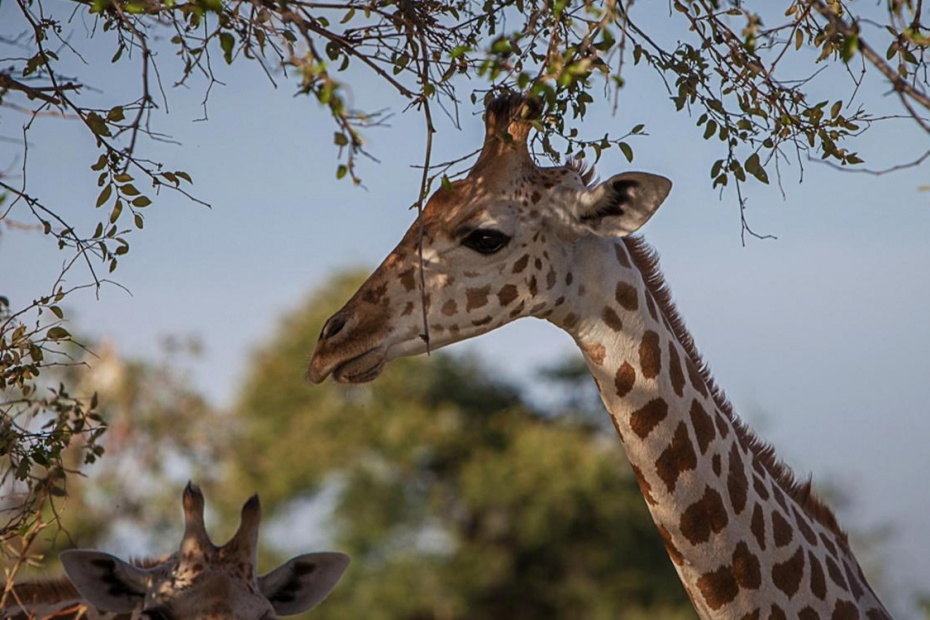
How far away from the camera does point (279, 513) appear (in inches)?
944

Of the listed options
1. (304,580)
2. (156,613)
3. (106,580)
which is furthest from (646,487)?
(106,580)

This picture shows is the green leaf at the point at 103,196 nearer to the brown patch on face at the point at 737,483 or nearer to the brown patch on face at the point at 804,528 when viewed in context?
the brown patch on face at the point at 737,483

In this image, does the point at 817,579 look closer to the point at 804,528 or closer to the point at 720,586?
the point at 804,528

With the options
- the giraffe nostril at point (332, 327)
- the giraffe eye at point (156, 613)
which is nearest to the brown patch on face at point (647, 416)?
the giraffe nostril at point (332, 327)

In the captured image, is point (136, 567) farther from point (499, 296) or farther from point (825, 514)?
point (825, 514)

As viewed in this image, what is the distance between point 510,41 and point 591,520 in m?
20.9

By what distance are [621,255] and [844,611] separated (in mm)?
1590

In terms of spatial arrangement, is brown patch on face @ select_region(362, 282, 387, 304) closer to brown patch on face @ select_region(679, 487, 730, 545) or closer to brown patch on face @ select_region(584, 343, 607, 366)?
brown patch on face @ select_region(584, 343, 607, 366)

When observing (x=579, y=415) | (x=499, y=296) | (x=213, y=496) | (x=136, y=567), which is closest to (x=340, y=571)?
(x=136, y=567)

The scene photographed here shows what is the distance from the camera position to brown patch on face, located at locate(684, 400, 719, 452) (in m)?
4.71

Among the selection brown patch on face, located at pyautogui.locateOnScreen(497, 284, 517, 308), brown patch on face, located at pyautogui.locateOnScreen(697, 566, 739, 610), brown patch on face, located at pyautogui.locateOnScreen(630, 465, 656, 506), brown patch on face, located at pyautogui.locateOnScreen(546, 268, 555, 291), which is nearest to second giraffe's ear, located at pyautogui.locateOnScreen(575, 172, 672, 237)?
brown patch on face, located at pyautogui.locateOnScreen(546, 268, 555, 291)

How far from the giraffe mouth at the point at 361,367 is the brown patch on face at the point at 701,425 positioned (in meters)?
1.17

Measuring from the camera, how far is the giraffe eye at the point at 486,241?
187 inches

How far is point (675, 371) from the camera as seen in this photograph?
15.7ft
